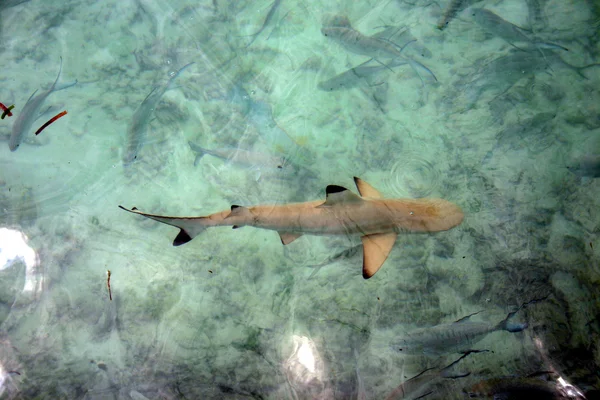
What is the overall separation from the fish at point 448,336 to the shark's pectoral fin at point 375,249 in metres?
0.83

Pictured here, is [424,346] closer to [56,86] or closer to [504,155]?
[504,155]

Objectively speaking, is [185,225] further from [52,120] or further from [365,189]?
[52,120]

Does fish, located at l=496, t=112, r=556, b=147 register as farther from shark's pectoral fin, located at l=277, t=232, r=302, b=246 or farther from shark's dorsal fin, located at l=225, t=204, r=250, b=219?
shark's dorsal fin, located at l=225, t=204, r=250, b=219

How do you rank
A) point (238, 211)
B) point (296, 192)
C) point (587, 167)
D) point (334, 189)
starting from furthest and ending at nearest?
point (296, 192), point (587, 167), point (238, 211), point (334, 189)

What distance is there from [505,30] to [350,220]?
11.6 ft

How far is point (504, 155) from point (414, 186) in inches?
46.2

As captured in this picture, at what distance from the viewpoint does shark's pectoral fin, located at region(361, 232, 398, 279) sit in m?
3.42

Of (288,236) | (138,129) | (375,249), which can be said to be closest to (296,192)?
(288,236)

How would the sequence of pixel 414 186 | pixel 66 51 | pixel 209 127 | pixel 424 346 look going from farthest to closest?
pixel 66 51, pixel 209 127, pixel 414 186, pixel 424 346

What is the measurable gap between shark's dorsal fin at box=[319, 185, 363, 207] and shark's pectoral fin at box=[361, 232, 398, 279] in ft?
1.45

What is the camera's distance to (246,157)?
4.21 metres

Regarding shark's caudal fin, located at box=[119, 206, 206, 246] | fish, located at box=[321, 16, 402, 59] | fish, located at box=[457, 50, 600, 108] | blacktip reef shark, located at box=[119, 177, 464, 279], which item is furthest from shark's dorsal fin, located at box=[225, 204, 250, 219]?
fish, located at box=[457, 50, 600, 108]

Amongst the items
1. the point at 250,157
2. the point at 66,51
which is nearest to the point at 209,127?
the point at 250,157

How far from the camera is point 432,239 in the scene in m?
3.83
